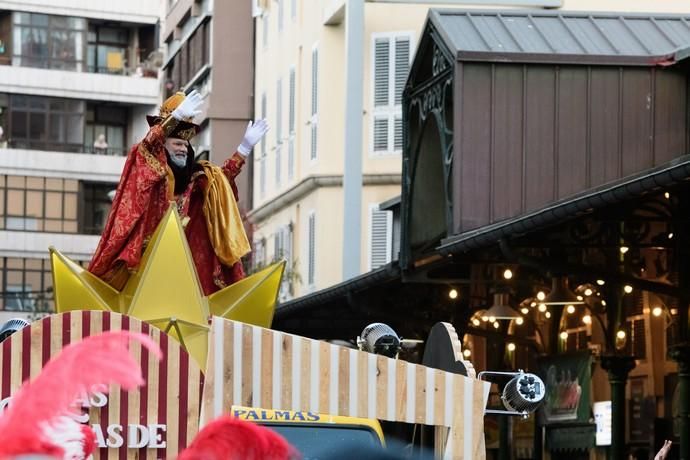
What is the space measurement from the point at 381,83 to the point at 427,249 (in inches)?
687

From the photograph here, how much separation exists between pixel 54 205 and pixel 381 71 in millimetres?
30375

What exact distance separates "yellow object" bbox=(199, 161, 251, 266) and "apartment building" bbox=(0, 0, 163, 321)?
182ft

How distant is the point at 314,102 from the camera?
41875 mm

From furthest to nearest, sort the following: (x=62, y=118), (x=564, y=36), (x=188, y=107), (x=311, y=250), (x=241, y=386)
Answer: (x=62, y=118), (x=311, y=250), (x=564, y=36), (x=188, y=107), (x=241, y=386)

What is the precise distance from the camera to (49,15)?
228ft

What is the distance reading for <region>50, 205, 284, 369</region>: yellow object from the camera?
11.0m

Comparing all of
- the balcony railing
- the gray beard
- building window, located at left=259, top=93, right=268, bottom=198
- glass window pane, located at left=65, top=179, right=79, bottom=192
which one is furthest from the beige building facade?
the gray beard

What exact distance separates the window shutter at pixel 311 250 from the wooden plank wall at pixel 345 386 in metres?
33.8

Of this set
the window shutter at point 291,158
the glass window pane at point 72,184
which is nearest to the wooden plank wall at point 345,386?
the window shutter at point 291,158

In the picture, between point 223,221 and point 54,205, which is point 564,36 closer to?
point 223,221

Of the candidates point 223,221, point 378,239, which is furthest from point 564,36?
point 378,239

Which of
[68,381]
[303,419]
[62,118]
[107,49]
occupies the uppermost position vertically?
[107,49]

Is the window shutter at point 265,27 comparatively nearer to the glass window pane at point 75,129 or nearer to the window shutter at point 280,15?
the window shutter at point 280,15

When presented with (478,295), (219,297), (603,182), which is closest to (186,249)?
(219,297)
